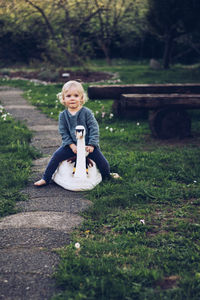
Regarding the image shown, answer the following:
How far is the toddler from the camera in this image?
4.18 meters

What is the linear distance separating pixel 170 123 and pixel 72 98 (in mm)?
2524

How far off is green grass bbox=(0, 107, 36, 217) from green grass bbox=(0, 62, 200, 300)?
80 cm

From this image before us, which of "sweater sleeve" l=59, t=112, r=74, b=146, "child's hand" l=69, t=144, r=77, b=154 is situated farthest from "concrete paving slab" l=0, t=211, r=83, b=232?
"sweater sleeve" l=59, t=112, r=74, b=146

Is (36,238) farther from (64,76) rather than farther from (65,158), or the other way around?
(64,76)

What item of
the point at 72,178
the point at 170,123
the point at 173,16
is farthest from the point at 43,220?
the point at 173,16

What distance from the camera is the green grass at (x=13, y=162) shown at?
3821 mm

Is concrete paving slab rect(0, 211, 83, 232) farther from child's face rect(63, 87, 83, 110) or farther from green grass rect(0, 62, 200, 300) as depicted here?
child's face rect(63, 87, 83, 110)

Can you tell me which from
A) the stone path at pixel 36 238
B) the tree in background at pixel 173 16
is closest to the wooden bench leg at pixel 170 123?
the stone path at pixel 36 238

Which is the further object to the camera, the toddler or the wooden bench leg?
the wooden bench leg

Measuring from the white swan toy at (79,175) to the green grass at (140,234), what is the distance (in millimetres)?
138

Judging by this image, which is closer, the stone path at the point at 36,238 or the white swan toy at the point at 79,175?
the stone path at the point at 36,238

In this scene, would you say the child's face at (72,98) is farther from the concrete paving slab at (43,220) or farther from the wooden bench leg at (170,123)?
the wooden bench leg at (170,123)

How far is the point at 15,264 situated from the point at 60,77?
11898mm

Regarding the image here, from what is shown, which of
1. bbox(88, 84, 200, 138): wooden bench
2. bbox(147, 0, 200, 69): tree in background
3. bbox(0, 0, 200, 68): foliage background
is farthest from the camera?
bbox(0, 0, 200, 68): foliage background
